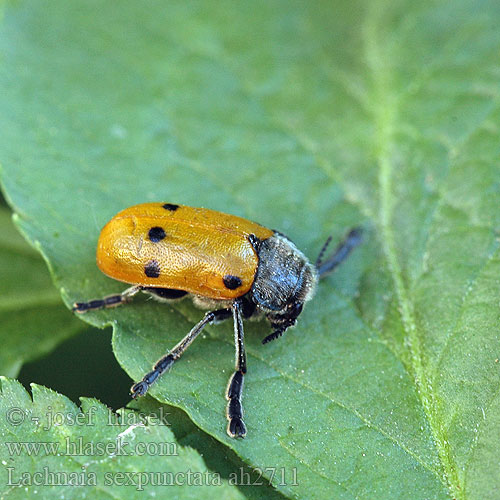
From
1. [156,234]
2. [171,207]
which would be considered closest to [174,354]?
[156,234]

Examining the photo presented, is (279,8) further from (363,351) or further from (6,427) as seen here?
(6,427)

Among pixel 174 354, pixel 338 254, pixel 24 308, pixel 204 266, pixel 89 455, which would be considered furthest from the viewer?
pixel 24 308

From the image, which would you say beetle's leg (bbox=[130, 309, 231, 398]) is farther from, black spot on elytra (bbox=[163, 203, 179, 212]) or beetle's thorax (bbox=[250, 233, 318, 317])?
black spot on elytra (bbox=[163, 203, 179, 212])

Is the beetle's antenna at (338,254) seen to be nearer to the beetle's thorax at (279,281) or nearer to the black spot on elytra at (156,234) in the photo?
the beetle's thorax at (279,281)

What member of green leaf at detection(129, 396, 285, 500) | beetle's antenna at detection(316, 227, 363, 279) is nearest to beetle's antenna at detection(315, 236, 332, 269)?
beetle's antenna at detection(316, 227, 363, 279)

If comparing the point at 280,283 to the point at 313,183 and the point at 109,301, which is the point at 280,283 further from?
the point at 109,301

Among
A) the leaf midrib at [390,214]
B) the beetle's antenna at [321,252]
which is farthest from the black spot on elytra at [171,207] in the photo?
the leaf midrib at [390,214]
